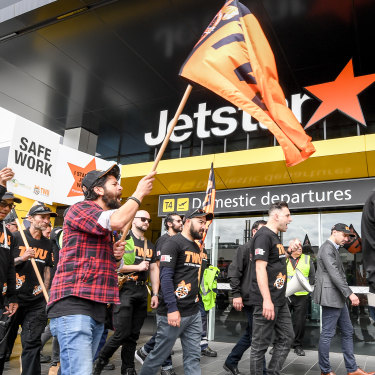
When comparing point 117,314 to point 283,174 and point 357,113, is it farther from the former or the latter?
point 357,113

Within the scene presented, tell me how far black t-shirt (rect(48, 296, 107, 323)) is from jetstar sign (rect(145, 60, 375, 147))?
292 inches

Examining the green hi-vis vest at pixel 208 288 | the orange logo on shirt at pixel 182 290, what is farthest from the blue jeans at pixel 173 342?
the green hi-vis vest at pixel 208 288

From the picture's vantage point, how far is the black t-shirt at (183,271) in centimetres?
433

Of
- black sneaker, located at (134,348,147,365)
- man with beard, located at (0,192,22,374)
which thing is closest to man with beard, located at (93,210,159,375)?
black sneaker, located at (134,348,147,365)

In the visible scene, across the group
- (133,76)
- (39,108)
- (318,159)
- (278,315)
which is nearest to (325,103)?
(318,159)

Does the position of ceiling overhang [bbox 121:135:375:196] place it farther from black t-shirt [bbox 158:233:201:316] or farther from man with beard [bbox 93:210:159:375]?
black t-shirt [bbox 158:233:201:316]

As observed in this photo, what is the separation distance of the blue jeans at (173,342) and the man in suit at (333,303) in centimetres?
218

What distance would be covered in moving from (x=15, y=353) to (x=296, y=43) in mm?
7844

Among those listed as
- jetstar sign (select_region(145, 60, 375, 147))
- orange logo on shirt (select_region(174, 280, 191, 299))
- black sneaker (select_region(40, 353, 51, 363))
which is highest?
jetstar sign (select_region(145, 60, 375, 147))

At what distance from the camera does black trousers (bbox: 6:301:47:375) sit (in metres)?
4.60

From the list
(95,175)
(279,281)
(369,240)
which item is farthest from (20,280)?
(369,240)

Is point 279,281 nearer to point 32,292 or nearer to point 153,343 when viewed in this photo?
point 153,343

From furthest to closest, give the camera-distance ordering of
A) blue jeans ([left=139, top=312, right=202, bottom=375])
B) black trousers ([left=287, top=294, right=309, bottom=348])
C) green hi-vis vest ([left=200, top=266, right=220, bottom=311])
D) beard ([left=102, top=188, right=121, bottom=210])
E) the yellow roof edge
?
black trousers ([left=287, top=294, right=309, bottom=348]), the yellow roof edge, green hi-vis vest ([left=200, top=266, right=220, bottom=311]), blue jeans ([left=139, top=312, right=202, bottom=375]), beard ([left=102, top=188, right=121, bottom=210])

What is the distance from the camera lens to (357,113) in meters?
8.65
